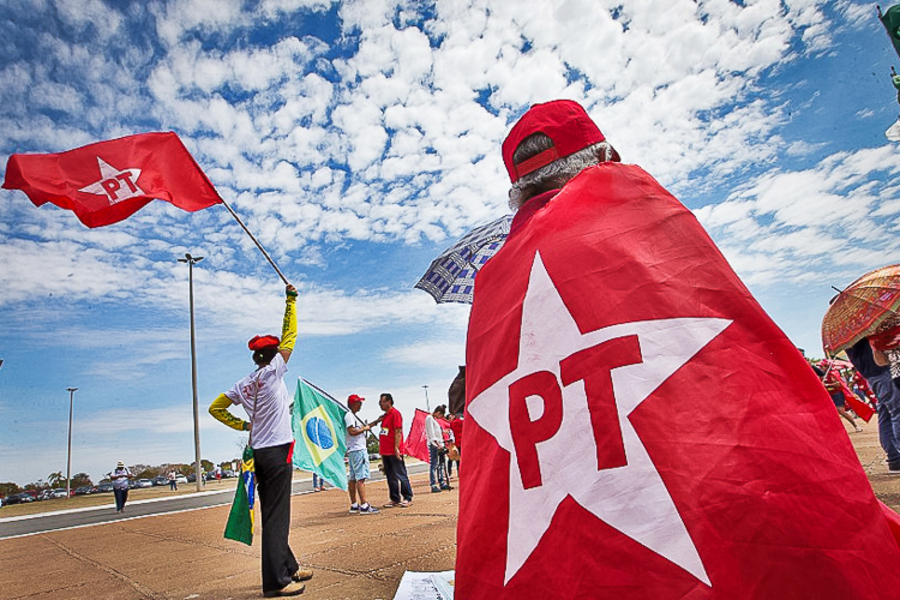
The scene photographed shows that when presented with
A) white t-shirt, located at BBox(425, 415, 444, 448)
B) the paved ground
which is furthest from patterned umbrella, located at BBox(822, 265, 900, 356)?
white t-shirt, located at BBox(425, 415, 444, 448)

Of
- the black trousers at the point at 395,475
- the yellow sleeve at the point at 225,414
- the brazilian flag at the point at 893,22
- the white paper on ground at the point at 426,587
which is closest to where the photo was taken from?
the white paper on ground at the point at 426,587

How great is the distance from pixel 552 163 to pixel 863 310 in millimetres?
4331

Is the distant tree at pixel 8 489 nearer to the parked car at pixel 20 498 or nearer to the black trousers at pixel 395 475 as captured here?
the parked car at pixel 20 498

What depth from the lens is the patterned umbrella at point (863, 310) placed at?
4250 mm

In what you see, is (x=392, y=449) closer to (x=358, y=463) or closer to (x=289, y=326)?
(x=358, y=463)

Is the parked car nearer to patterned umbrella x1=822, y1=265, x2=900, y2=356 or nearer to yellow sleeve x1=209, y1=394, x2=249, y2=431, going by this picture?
yellow sleeve x1=209, y1=394, x2=249, y2=431

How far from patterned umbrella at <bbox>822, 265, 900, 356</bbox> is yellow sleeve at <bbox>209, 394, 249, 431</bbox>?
204 inches

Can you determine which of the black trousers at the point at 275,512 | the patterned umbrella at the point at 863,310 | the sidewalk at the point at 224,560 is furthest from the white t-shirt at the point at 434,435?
the patterned umbrella at the point at 863,310

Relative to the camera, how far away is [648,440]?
3.12 feet

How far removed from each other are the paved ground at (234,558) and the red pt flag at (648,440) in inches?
103

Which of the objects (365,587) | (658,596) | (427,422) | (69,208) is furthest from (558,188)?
(427,422)

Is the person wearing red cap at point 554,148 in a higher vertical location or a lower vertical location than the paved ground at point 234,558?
higher

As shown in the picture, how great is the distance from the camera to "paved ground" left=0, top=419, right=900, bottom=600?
3938 millimetres

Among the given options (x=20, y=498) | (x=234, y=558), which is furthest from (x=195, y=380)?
(x=20, y=498)
